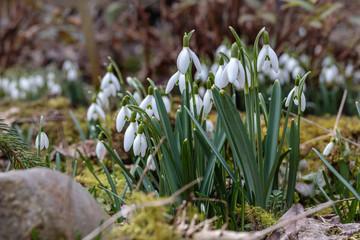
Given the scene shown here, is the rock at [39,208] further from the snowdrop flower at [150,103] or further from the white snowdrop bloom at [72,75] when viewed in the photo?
the white snowdrop bloom at [72,75]

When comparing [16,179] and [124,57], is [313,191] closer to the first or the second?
[16,179]

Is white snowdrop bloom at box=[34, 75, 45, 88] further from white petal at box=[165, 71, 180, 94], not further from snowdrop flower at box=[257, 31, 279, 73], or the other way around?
snowdrop flower at box=[257, 31, 279, 73]

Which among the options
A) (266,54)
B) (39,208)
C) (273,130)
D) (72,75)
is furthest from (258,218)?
(72,75)

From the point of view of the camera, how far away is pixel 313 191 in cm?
194

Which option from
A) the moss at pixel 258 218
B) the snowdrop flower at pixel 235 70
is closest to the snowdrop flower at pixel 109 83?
the snowdrop flower at pixel 235 70

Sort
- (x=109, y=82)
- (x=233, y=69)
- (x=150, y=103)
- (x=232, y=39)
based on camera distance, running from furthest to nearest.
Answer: (x=232, y=39)
(x=109, y=82)
(x=150, y=103)
(x=233, y=69)

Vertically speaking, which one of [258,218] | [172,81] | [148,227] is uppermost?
[172,81]

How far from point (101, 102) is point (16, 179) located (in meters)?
1.23

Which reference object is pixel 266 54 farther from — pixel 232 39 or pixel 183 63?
pixel 232 39

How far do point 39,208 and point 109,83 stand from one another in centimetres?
129

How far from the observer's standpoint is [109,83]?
2.23 m

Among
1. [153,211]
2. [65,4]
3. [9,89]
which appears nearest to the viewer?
[153,211]

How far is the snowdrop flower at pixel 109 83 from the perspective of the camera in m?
2.16

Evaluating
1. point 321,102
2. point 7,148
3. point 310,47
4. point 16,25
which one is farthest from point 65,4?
point 7,148
